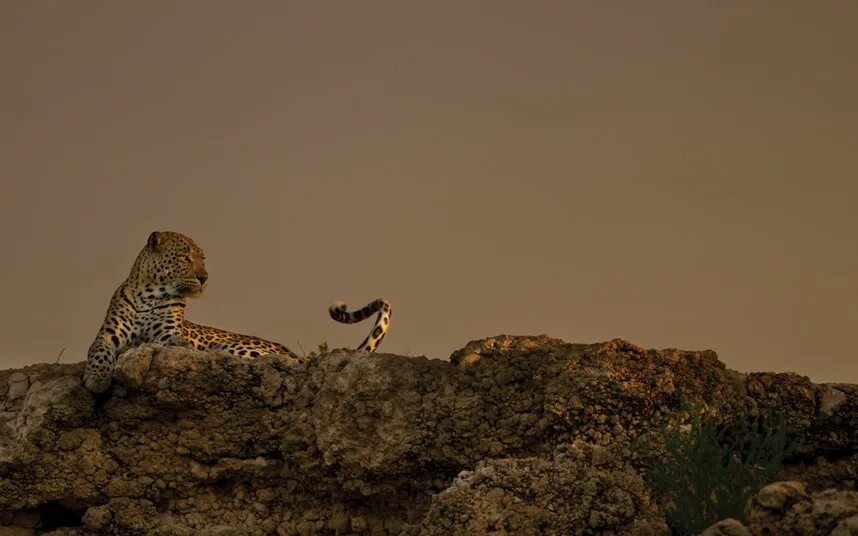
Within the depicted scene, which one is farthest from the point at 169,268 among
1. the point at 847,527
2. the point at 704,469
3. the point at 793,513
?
the point at 847,527

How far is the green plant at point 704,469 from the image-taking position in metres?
9.53

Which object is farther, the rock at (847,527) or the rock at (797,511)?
the rock at (797,511)

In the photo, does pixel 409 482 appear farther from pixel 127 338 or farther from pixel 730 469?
pixel 127 338

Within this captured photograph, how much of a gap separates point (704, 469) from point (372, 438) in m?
3.14

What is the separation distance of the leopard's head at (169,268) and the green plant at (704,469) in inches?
244

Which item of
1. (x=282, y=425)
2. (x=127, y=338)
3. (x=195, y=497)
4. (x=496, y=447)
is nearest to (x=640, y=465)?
(x=496, y=447)

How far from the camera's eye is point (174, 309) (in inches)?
573

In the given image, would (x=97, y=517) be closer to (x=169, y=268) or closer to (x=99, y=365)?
(x=99, y=365)

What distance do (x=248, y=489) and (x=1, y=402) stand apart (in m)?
2.73

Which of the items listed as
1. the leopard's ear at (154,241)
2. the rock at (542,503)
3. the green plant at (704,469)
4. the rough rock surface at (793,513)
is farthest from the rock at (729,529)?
the leopard's ear at (154,241)

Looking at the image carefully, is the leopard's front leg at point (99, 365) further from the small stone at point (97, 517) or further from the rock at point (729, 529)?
the rock at point (729, 529)

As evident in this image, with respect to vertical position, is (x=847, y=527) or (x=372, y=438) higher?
(x=372, y=438)

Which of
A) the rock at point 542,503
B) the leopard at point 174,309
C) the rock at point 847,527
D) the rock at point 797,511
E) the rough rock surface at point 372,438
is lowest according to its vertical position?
the rock at point 847,527

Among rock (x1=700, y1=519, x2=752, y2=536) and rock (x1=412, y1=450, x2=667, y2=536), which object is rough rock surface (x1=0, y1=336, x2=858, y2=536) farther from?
rock (x1=700, y1=519, x2=752, y2=536)
